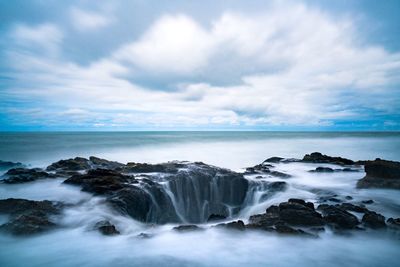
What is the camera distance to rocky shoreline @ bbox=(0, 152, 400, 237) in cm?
702

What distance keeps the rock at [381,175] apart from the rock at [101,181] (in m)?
10.4

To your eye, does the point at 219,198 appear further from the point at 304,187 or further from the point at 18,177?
the point at 18,177

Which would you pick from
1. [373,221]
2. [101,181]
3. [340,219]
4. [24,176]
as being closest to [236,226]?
[340,219]

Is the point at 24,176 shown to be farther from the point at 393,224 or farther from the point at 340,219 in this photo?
the point at 393,224

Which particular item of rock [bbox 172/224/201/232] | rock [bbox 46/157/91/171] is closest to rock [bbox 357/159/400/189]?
rock [bbox 172/224/201/232]

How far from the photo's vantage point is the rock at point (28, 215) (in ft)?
21.2

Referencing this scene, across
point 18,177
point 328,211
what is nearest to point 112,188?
point 18,177

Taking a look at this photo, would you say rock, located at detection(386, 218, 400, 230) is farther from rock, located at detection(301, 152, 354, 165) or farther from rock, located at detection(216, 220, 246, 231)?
rock, located at detection(301, 152, 354, 165)

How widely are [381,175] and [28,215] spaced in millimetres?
13962

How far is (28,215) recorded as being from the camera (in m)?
7.04

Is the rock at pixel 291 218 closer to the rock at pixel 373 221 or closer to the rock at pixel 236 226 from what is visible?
the rock at pixel 236 226

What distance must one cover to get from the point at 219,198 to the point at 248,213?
2.45 meters

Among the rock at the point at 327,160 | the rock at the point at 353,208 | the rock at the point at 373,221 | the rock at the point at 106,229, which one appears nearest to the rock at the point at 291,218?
the rock at the point at 373,221

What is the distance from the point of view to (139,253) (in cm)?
580
